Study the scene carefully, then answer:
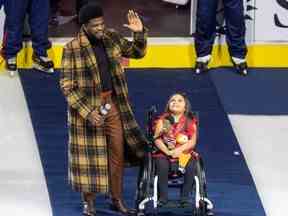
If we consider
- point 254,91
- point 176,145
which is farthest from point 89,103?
point 254,91

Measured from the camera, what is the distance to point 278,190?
12.4 meters

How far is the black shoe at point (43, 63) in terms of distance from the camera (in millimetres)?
14891

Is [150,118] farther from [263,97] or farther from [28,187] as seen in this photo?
[263,97]

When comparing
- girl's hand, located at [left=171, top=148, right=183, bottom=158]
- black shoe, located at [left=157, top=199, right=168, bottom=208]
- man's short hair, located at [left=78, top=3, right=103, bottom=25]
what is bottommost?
black shoe, located at [left=157, top=199, right=168, bottom=208]

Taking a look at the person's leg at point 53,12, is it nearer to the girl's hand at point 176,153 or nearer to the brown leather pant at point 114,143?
the brown leather pant at point 114,143

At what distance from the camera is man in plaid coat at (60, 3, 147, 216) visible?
11000mm

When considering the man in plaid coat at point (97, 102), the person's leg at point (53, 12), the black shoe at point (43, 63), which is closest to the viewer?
the man in plaid coat at point (97, 102)

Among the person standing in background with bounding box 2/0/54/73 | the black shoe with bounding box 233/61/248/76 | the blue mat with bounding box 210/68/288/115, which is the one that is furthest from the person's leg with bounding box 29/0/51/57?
the black shoe with bounding box 233/61/248/76

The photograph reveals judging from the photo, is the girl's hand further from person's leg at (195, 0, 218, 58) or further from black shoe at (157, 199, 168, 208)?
person's leg at (195, 0, 218, 58)

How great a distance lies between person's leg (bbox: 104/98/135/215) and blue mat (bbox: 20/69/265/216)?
0.34 meters

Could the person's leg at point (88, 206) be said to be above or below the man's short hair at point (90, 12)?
below

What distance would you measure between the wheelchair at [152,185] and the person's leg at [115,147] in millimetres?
178

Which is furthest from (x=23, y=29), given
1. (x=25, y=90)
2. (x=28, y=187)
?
(x=28, y=187)

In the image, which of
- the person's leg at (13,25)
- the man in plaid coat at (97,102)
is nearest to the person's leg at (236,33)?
the person's leg at (13,25)
